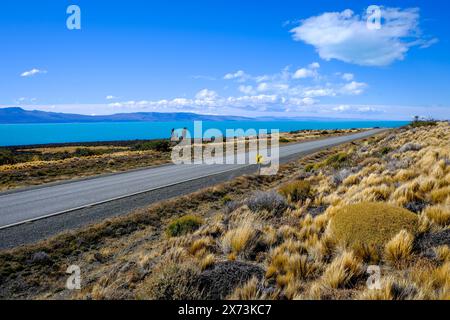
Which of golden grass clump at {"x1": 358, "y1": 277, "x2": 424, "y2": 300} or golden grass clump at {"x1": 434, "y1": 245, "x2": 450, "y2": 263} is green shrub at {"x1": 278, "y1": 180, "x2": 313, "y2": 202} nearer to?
golden grass clump at {"x1": 434, "y1": 245, "x2": 450, "y2": 263}

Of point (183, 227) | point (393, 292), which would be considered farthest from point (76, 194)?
point (393, 292)

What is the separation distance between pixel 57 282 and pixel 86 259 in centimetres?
126

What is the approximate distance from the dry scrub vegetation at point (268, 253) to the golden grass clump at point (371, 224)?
22mm

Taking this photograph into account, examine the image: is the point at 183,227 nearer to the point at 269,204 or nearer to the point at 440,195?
the point at 269,204

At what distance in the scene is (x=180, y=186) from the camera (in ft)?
53.7

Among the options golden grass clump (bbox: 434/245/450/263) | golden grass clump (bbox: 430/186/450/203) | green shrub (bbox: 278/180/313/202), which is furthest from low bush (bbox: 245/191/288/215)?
golden grass clump (bbox: 434/245/450/263)

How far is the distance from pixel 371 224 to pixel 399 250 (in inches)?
33.1

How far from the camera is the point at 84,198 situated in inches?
533

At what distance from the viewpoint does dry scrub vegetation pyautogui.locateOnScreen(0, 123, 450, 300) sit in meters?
4.75

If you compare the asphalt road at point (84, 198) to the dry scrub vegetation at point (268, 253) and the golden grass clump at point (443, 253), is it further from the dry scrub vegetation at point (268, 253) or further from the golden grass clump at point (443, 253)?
the golden grass clump at point (443, 253)

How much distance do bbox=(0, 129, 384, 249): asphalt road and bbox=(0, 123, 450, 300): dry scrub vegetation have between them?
133cm

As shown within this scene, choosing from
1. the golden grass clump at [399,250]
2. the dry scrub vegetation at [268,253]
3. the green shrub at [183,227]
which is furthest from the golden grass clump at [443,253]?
the green shrub at [183,227]
